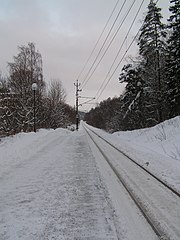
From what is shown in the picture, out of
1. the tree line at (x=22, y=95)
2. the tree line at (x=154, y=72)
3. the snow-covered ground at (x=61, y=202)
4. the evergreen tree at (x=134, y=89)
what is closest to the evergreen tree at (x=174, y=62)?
the tree line at (x=154, y=72)

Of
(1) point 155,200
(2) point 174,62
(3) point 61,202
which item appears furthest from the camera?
(2) point 174,62

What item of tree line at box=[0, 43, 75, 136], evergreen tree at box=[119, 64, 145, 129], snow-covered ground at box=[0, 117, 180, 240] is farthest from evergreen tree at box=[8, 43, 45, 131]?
snow-covered ground at box=[0, 117, 180, 240]

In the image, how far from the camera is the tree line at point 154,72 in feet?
114

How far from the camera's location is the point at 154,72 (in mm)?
42469

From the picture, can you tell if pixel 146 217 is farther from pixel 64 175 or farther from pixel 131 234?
pixel 64 175

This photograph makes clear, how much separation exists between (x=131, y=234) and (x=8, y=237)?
5.75ft

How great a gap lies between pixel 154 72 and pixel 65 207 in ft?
128

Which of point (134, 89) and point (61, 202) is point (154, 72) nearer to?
point (134, 89)

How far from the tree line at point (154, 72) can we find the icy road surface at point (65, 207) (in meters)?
26.7

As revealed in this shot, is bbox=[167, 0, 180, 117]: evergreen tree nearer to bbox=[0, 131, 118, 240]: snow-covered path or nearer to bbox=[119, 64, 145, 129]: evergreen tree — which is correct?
bbox=[119, 64, 145, 129]: evergreen tree

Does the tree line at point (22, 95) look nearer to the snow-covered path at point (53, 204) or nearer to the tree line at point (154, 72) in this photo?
the tree line at point (154, 72)

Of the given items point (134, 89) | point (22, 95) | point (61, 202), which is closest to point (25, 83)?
point (22, 95)

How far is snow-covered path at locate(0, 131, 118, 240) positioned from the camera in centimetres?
442

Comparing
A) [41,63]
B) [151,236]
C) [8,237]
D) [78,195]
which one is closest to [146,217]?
[151,236]
